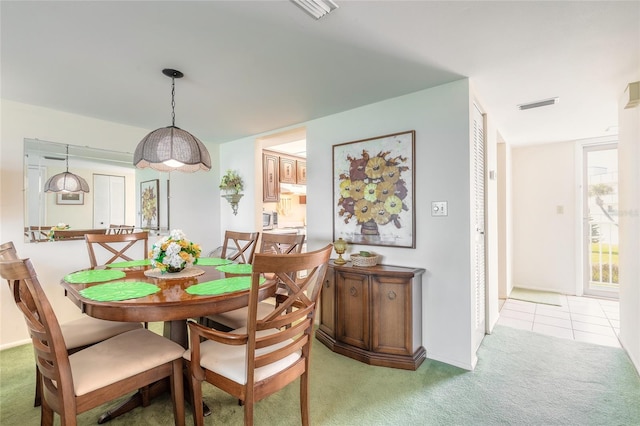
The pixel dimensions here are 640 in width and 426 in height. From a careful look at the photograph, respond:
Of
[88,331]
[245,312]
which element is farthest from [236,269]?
[88,331]

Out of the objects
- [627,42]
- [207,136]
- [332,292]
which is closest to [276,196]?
[207,136]

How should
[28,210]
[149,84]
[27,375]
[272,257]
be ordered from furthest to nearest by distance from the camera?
1. [28,210]
2. [149,84]
3. [27,375]
4. [272,257]

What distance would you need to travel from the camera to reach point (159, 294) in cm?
164

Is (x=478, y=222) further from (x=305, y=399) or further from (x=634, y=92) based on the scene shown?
(x=305, y=399)

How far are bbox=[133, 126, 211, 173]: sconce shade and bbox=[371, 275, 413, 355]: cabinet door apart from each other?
66.7 inches

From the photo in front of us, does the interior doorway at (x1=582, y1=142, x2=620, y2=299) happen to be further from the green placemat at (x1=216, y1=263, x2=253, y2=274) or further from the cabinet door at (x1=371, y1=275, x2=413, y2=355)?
the green placemat at (x1=216, y1=263, x2=253, y2=274)

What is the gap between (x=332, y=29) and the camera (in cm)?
179

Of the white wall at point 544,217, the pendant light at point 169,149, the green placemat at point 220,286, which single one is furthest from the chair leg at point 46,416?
the white wall at point 544,217

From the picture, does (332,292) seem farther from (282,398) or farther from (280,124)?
(280,124)

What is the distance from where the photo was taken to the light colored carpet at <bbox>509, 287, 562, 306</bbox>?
423 centimetres

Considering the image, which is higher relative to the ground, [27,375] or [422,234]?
[422,234]

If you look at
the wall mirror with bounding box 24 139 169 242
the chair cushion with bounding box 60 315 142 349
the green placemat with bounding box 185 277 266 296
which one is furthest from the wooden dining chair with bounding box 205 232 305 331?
the wall mirror with bounding box 24 139 169 242

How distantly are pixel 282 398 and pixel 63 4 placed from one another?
2574 millimetres

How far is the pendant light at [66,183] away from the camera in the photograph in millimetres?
3076
